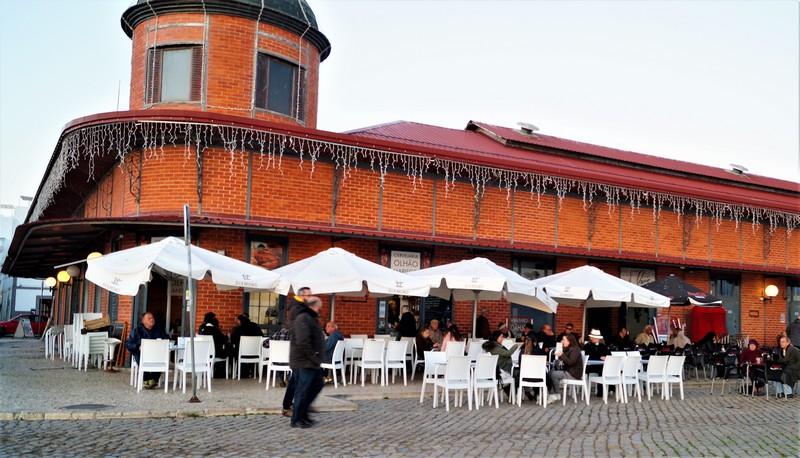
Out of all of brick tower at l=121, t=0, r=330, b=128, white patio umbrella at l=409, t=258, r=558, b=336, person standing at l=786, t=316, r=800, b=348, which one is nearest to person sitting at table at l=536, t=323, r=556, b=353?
white patio umbrella at l=409, t=258, r=558, b=336

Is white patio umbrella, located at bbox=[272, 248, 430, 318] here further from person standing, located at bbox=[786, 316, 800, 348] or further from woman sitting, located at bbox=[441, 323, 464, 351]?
person standing, located at bbox=[786, 316, 800, 348]

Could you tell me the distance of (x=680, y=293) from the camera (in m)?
19.2

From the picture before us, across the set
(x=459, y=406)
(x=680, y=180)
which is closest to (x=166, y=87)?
(x=459, y=406)

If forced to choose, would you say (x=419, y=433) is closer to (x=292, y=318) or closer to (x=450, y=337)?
(x=292, y=318)

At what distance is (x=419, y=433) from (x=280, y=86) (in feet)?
39.8

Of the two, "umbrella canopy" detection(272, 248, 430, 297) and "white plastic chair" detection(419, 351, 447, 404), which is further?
"umbrella canopy" detection(272, 248, 430, 297)

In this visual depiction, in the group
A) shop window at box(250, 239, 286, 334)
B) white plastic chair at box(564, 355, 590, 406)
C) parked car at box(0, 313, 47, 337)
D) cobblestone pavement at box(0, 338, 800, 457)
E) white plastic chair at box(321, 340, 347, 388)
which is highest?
shop window at box(250, 239, 286, 334)

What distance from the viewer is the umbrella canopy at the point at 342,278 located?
1422 cm

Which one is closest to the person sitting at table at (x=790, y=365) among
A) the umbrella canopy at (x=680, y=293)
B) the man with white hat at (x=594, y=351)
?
the umbrella canopy at (x=680, y=293)

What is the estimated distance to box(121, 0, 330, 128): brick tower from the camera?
18859 mm

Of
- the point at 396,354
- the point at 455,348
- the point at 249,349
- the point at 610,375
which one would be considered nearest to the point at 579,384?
the point at 610,375

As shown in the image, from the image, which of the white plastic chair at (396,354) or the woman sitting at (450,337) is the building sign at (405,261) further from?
the white plastic chair at (396,354)

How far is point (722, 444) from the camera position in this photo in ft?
32.2

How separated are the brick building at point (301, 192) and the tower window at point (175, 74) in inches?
1.5
